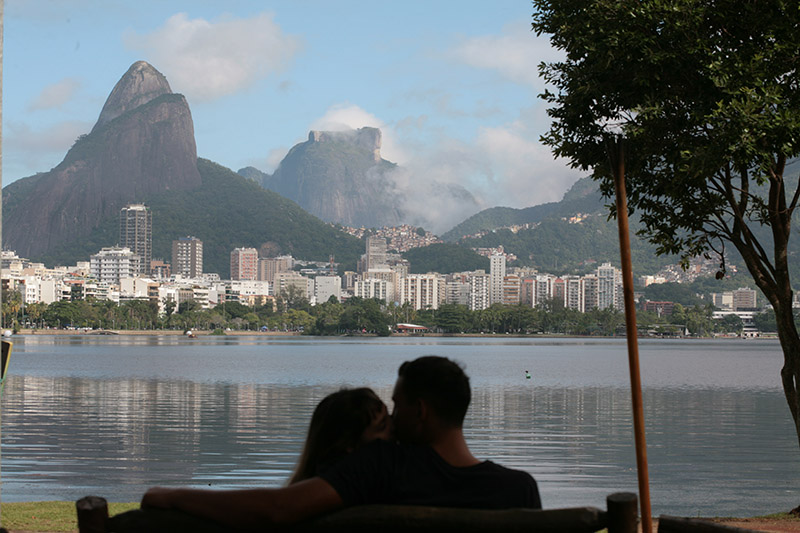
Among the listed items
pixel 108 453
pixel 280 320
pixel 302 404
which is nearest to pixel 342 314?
pixel 280 320

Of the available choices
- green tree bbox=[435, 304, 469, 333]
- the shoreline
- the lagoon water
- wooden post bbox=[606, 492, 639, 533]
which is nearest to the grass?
the lagoon water

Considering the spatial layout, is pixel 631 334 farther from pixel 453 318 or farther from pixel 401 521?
pixel 453 318

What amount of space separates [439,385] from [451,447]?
18 cm

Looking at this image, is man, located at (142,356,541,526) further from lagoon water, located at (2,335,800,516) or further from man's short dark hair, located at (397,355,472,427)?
lagoon water, located at (2,335,800,516)

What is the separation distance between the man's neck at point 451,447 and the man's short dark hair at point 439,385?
0.10ft

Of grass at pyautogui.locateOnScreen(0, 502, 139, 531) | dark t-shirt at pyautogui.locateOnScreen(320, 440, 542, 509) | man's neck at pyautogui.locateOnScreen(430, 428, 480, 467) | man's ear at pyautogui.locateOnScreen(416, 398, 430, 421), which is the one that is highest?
man's ear at pyautogui.locateOnScreen(416, 398, 430, 421)

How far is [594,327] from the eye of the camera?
180 meters

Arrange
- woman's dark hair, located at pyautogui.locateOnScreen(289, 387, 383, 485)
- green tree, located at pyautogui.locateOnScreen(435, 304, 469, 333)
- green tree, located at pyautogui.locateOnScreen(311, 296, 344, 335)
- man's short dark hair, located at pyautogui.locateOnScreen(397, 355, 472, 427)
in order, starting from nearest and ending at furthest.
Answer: man's short dark hair, located at pyautogui.locateOnScreen(397, 355, 472, 427)
woman's dark hair, located at pyautogui.locateOnScreen(289, 387, 383, 485)
green tree, located at pyautogui.locateOnScreen(311, 296, 344, 335)
green tree, located at pyautogui.locateOnScreen(435, 304, 469, 333)

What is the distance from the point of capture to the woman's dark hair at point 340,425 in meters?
A: 2.79

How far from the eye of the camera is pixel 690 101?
9383mm

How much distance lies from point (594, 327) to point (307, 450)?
181 meters

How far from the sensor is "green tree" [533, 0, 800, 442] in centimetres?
852

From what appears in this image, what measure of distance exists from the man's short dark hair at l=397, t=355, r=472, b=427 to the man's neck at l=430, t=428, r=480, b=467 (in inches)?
1.2

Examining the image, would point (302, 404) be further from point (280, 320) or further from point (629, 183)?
point (280, 320)
